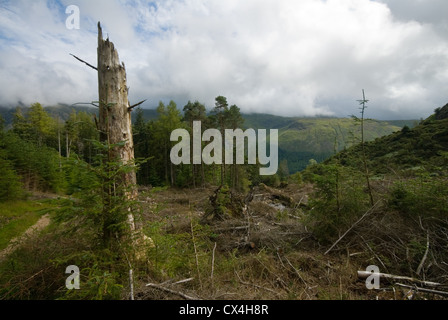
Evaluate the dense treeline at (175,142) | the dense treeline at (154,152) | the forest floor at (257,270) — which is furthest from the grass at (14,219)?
the dense treeline at (175,142)

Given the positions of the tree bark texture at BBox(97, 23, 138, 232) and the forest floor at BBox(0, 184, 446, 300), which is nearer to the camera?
the forest floor at BBox(0, 184, 446, 300)

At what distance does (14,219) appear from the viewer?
40.1 ft

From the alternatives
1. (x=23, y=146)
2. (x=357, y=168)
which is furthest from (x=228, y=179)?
(x=357, y=168)

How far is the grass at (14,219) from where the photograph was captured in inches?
380

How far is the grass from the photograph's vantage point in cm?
965
